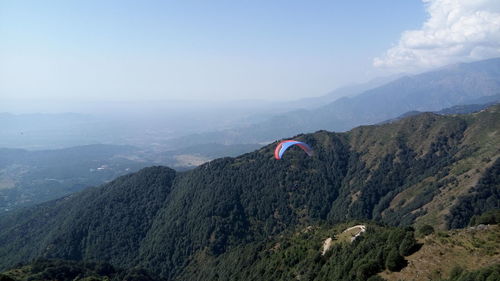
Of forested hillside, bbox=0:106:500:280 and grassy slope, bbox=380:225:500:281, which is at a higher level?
grassy slope, bbox=380:225:500:281

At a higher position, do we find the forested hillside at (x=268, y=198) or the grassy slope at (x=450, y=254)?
the grassy slope at (x=450, y=254)

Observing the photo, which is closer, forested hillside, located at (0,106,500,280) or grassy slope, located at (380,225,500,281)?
grassy slope, located at (380,225,500,281)

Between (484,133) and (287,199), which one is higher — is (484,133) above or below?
above

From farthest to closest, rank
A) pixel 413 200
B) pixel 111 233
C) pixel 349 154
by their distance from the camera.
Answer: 1. pixel 349 154
2. pixel 111 233
3. pixel 413 200

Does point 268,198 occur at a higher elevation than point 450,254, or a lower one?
lower

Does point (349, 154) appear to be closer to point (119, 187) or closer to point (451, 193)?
point (451, 193)

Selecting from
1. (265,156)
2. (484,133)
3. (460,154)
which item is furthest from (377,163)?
(265,156)

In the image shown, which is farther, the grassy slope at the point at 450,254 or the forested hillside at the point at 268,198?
the forested hillside at the point at 268,198

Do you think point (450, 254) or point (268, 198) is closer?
point (450, 254)
